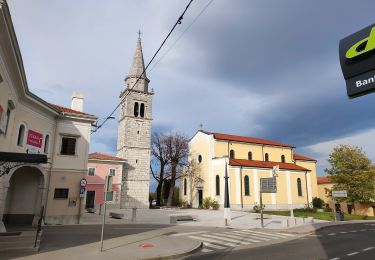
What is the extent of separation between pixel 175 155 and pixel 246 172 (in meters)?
13.2

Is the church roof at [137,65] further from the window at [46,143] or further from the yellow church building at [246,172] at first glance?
the window at [46,143]

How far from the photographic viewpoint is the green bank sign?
5.95 metres

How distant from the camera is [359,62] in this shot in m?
6.20

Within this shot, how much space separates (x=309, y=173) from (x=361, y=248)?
39.0 m

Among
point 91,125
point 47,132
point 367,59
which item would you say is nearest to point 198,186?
point 91,125

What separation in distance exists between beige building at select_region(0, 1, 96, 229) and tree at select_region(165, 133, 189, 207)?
2806cm

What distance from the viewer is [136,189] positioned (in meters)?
46.9

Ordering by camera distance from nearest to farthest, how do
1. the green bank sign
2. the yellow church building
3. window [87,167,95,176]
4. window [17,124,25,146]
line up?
the green bank sign → window [17,124,25,146] → window [87,167,95,176] → the yellow church building

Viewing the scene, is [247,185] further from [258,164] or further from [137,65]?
[137,65]

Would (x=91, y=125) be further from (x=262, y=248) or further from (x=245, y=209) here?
(x=245, y=209)

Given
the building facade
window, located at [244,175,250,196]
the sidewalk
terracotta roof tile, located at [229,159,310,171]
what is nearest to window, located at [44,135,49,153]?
the sidewalk

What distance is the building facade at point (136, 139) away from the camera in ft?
153

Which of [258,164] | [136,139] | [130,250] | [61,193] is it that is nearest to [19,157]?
[130,250]

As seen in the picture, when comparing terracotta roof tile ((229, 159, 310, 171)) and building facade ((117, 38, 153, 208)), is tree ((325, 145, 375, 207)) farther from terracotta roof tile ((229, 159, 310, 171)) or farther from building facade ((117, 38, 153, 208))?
building facade ((117, 38, 153, 208))
